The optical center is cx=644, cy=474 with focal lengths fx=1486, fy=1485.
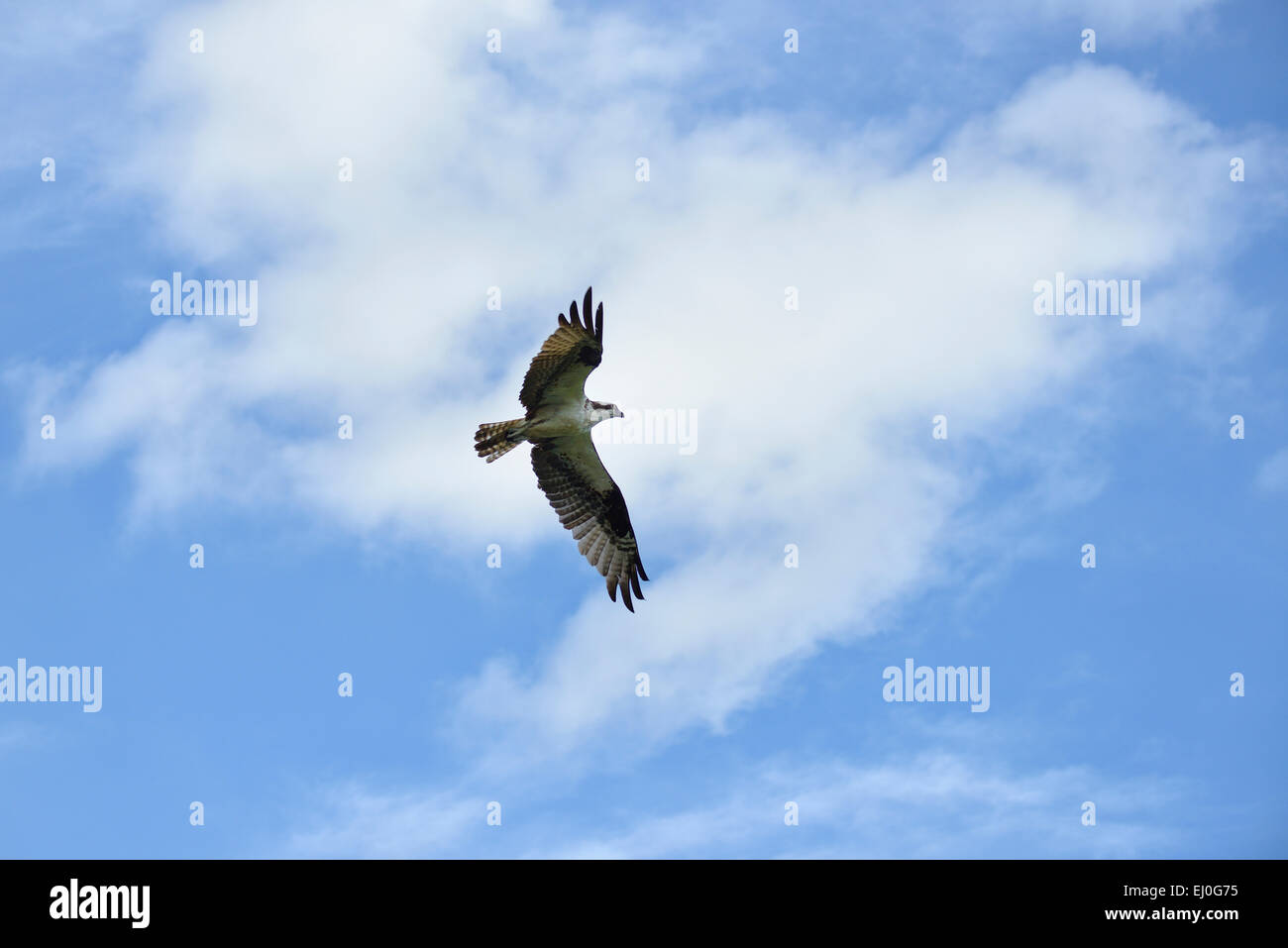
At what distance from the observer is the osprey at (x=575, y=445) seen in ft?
66.8

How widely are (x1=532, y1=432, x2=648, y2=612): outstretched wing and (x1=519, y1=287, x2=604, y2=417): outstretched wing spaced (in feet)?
6.16

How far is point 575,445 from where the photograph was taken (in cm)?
2206

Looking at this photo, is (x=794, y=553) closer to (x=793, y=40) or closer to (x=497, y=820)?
(x=497, y=820)

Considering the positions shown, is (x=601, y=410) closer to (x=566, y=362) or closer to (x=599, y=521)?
(x=566, y=362)

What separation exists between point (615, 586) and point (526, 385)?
392 cm

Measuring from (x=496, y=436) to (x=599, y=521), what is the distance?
2.59m

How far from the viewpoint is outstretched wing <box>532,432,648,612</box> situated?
22.8 metres

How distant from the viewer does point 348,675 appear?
25234 millimetres

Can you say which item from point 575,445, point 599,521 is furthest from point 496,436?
point 599,521

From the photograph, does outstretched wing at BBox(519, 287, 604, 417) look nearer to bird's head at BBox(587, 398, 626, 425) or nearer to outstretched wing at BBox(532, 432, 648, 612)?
bird's head at BBox(587, 398, 626, 425)

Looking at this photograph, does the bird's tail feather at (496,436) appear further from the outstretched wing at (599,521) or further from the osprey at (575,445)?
the outstretched wing at (599,521)

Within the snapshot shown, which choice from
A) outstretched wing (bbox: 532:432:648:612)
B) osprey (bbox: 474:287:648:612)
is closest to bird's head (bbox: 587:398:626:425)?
osprey (bbox: 474:287:648:612)
